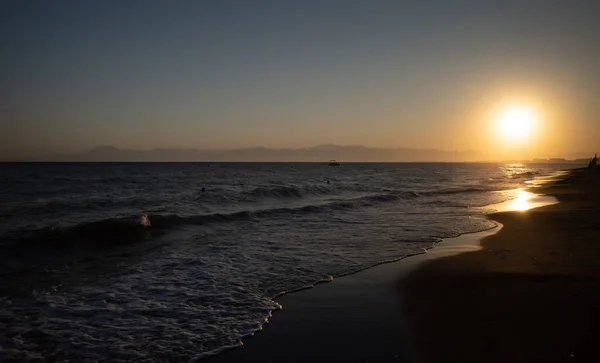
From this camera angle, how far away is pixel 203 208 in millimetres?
26297

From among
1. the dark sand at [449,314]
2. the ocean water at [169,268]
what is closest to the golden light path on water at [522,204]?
the ocean water at [169,268]

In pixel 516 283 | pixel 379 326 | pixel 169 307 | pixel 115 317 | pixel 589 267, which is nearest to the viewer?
pixel 379 326

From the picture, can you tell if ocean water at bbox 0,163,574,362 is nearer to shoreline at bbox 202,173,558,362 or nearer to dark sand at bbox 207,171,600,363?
shoreline at bbox 202,173,558,362

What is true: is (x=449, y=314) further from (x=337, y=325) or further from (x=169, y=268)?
(x=169, y=268)

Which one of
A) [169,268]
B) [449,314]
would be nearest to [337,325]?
[449,314]

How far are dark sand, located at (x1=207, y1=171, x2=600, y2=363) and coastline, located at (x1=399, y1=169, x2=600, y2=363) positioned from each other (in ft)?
0.05

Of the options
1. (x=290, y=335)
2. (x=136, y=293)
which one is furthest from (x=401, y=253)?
(x=136, y=293)

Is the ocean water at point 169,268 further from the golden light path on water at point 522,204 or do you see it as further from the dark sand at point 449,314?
the golden light path on water at point 522,204

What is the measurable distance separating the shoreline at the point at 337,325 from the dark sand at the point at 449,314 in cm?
2

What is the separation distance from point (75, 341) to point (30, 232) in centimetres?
1241

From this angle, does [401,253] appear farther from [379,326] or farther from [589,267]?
[379,326]

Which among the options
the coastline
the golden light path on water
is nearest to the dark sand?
the coastline

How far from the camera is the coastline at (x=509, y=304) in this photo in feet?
17.8

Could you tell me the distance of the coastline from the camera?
Result: 5.43 meters
